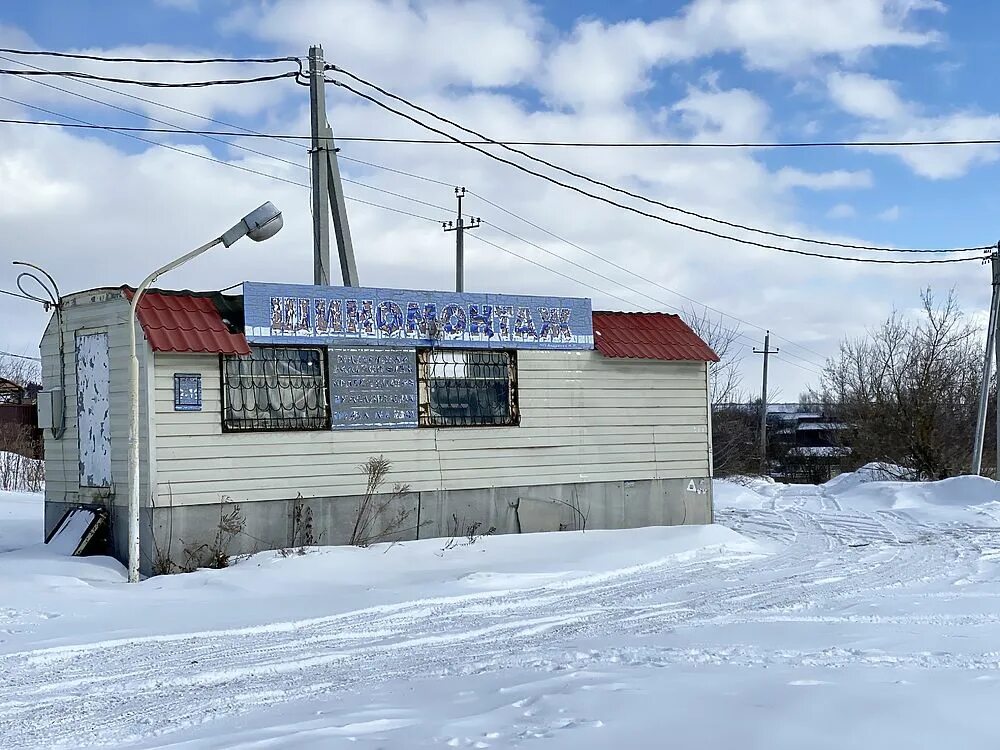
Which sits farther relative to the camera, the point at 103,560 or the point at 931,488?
the point at 931,488

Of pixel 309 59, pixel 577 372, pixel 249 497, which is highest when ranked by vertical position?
pixel 309 59

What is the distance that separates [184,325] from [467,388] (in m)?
4.26

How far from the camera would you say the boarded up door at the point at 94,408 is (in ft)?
46.2

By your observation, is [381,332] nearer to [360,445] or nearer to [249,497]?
[360,445]

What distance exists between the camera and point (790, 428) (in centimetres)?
6775

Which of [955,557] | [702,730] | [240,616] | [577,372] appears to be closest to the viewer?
[702,730]

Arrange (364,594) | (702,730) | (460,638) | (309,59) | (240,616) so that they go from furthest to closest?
(309,59)
(364,594)
(240,616)
(460,638)
(702,730)

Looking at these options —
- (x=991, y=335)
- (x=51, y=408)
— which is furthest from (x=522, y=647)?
(x=991, y=335)

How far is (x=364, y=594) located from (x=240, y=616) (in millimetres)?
1660

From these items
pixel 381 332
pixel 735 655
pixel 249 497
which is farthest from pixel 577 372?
pixel 735 655

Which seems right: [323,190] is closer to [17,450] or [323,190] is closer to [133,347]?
[133,347]

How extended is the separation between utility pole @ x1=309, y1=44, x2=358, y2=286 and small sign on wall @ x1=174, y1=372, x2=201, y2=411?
4.51 m

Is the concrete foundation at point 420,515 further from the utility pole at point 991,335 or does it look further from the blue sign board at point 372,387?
the utility pole at point 991,335

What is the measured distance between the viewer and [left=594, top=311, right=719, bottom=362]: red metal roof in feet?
56.1
